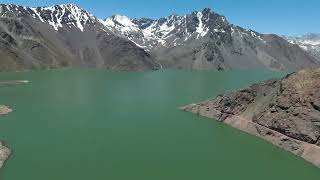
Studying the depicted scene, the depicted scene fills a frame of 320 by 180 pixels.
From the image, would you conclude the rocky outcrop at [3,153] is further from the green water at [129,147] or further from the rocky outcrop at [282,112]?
the rocky outcrop at [282,112]

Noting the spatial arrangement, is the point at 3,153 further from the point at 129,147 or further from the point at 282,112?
the point at 282,112

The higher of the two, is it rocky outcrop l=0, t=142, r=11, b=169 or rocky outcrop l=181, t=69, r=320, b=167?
rocky outcrop l=181, t=69, r=320, b=167

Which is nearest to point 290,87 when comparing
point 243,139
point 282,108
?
point 282,108

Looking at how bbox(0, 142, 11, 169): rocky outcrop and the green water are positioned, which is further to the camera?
bbox(0, 142, 11, 169): rocky outcrop

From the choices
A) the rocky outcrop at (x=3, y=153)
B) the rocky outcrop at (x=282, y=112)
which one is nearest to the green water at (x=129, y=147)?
the rocky outcrop at (x=3, y=153)

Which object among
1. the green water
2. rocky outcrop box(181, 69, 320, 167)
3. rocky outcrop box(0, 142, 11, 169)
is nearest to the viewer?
the green water

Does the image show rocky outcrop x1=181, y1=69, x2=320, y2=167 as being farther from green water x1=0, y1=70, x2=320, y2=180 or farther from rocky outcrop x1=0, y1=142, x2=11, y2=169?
rocky outcrop x1=0, y1=142, x2=11, y2=169

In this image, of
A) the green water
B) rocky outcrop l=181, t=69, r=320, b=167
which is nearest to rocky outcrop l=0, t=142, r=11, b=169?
the green water

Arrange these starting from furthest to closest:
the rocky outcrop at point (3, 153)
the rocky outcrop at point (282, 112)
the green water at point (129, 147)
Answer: the rocky outcrop at point (282, 112), the rocky outcrop at point (3, 153), the green water at point (129, 147)

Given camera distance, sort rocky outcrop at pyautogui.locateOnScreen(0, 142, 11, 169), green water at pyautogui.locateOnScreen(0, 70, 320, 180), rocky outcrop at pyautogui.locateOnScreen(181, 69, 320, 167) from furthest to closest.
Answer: rocky outcrop at pyautogui.locateOnScreen(181, 69, 320, 167)
rocky outcrop at pyautogui.locateOnScreen(0, 142, 11, 169)
green water at pyautogui.locateOnScreen(0, 70, 320, 180)
